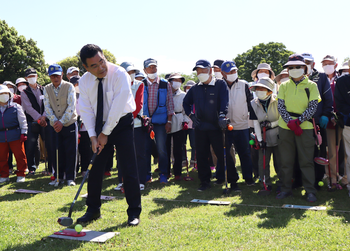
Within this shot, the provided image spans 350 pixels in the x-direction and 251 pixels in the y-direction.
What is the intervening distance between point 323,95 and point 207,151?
241cm

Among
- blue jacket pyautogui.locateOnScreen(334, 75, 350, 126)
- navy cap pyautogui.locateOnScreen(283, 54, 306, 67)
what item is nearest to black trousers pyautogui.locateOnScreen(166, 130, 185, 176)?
navy cap pyautogui.locateOnScreen(283, 54, 306, 67)

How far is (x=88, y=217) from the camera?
4523mm

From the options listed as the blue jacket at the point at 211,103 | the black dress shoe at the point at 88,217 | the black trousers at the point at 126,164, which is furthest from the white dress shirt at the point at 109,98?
the blue jacket at the point at 211,103

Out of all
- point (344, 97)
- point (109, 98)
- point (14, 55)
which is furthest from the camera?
point (14, 55)

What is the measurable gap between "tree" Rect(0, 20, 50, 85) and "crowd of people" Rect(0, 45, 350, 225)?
27.7 metres

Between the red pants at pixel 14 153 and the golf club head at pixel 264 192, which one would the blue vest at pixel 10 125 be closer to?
the red pants at pixel 14 153

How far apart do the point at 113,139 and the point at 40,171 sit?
19.5 feet

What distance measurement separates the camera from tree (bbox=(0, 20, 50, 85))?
1303 inches

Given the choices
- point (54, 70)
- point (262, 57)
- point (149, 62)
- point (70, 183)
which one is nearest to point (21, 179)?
point (70, 183)

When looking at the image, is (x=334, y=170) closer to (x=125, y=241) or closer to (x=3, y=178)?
(x=125, y=241)

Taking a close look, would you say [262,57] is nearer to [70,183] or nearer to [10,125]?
[10,125]

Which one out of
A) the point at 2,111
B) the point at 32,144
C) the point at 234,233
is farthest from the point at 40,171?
the point at 234,233

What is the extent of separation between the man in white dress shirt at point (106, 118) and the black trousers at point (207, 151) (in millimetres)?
2363

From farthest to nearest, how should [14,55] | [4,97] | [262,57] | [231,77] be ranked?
[262,57], [14,55], [4,97], [231,77]
